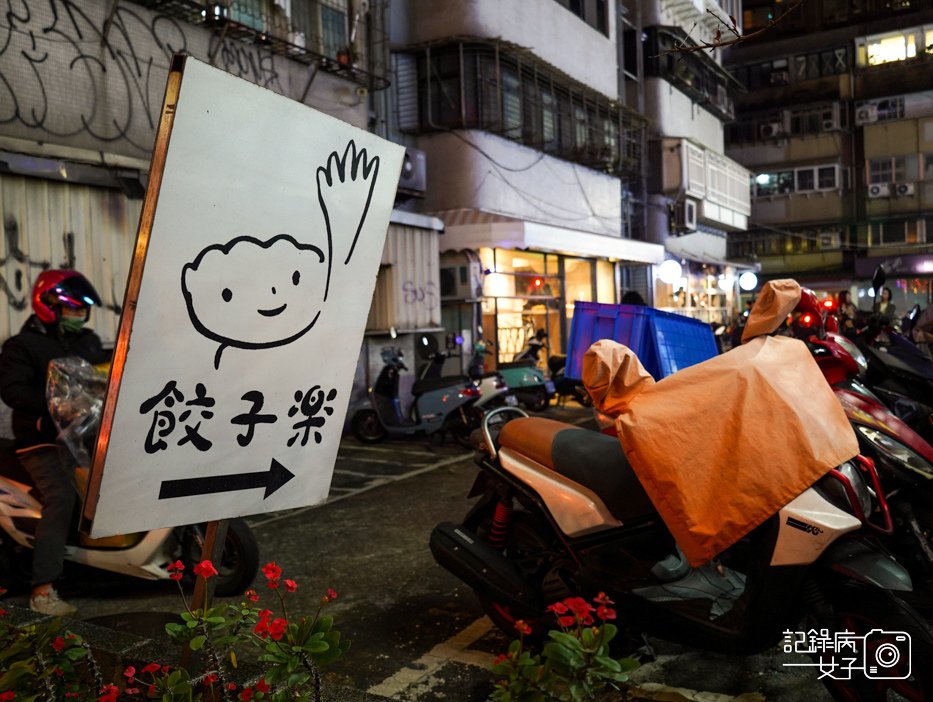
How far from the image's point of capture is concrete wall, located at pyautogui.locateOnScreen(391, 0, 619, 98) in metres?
13.9

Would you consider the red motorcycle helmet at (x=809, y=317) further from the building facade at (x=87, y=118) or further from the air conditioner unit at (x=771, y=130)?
the air conditioner unit at (x=771, y=130)

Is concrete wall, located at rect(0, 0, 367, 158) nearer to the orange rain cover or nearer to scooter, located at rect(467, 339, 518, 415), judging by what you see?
scooter, located at rect(467, 339, 518, 415)

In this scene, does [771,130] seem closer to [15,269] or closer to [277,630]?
[15,269]

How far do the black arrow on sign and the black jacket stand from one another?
2.57 metres

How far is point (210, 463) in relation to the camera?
2.00 meters

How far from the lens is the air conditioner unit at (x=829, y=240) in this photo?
114ft

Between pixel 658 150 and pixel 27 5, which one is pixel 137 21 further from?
pixel 658 150

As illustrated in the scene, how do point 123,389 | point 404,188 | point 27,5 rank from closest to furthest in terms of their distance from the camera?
point 123,389
point 27,5
point 404,188

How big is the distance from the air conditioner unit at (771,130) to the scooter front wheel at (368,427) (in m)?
31.2

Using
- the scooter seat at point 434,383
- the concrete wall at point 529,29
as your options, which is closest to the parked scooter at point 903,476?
the scooter seat at point 434,383

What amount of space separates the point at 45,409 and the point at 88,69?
18.2ft

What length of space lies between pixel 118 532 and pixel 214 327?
55 centimetres

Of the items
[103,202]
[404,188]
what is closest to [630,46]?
[404,188]

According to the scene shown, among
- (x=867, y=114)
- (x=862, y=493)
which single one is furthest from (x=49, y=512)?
(x=867, y=114)
